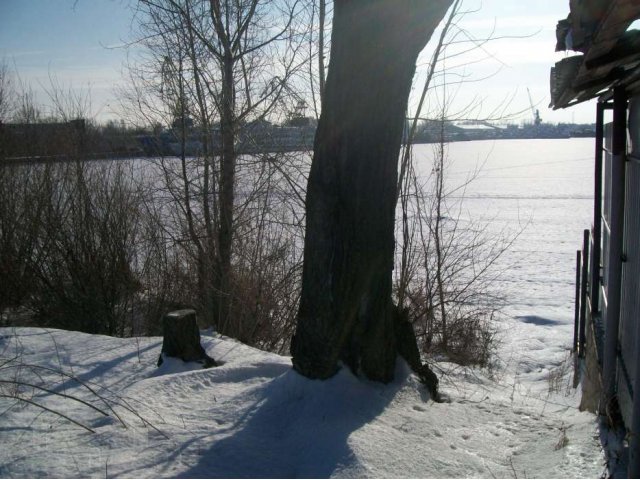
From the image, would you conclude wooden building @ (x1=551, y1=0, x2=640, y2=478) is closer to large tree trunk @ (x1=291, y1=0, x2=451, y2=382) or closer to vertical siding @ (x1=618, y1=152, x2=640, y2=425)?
vertical siding @ (x1=618, y1=152, x2=640, y2=425)

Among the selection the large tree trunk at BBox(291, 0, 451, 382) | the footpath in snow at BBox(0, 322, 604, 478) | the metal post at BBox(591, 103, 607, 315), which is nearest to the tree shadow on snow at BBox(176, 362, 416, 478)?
the footpath in snow at BBox(0, 322, 604, 478)

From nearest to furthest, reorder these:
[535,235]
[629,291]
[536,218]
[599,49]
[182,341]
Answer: [599,49] → [629,291] → [182,341] → [535,235] → [536,218]

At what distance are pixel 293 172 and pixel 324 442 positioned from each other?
658 cm

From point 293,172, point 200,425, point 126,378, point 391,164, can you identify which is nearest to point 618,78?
point 391,164

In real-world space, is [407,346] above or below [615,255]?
below

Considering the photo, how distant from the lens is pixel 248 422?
3820mm

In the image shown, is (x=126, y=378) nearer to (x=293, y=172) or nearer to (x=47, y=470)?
(x=47, y=470)

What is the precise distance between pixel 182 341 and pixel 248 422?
4.72ft

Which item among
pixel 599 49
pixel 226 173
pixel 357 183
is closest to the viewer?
pixel 599 49

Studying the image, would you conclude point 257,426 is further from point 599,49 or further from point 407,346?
point 599,49

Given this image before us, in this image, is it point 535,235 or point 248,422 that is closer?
point 248,422

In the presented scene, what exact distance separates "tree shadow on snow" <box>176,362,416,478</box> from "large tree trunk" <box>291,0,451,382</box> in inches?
6.9

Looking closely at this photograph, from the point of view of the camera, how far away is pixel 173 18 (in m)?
10.1

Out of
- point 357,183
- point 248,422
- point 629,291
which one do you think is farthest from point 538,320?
point 248,422
